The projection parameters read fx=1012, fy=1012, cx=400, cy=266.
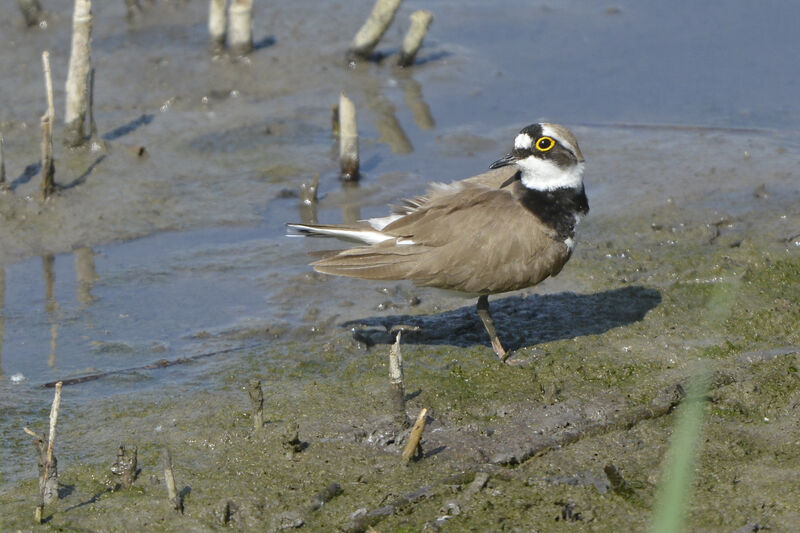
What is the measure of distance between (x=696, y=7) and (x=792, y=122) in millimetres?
3282

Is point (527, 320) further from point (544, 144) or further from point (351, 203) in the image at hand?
point (351, 203)

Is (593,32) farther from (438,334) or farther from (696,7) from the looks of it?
(438,334)

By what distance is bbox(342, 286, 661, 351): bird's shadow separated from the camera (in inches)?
243

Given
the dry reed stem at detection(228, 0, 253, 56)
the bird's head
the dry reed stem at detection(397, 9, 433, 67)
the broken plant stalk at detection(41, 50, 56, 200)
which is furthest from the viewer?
the dry reed stem at detection(228, 0, 253, 56)

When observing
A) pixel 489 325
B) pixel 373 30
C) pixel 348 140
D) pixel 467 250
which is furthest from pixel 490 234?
pixel 373 30

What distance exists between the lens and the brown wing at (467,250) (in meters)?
5.83

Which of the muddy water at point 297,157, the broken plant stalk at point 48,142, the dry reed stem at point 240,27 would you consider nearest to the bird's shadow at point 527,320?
the muddy water at point 297,157

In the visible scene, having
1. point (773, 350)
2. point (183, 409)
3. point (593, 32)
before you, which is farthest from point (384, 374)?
point (593, 32)

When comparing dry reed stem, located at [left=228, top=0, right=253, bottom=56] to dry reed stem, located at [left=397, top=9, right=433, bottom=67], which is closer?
dry reed stem, located at [left=397, top=9, right=433, bottom=67]

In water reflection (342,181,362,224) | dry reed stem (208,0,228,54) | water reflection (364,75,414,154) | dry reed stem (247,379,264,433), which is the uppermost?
dry reed stem (247,379,264,433)

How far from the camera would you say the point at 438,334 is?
6.31 m

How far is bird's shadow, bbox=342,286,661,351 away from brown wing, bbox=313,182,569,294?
427mm

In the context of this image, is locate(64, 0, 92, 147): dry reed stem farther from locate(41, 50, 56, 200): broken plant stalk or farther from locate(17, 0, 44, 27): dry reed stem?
locate(17, 0, 44, 27): dry reed stem

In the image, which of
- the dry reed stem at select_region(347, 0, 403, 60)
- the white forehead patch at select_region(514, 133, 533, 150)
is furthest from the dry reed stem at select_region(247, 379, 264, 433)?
the dry reed stem at select_region(347, 0, 403, 60)
